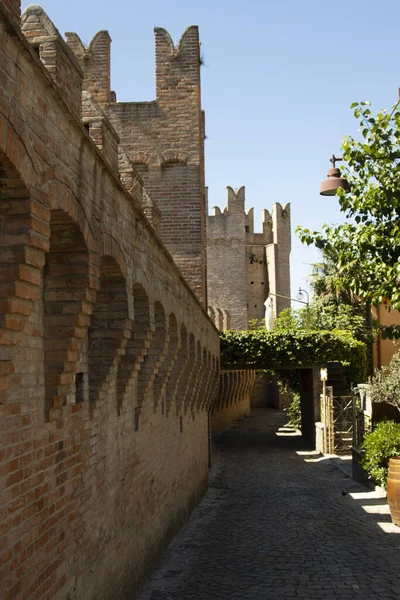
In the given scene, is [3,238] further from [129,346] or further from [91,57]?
[91,57]

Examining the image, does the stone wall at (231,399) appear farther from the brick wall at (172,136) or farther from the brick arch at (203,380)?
the brick arch at (203,380)

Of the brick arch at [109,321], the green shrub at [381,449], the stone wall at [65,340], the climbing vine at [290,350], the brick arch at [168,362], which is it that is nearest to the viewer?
the stone wall at [65,340]

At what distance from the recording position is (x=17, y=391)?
15.3 ft

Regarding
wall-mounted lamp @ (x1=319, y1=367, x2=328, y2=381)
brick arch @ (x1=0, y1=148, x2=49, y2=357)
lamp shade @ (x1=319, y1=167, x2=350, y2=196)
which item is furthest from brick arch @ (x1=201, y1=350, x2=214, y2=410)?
brick arch @ (x1=0, y1=148, x2=49, y2=357)

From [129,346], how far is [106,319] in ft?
3.83

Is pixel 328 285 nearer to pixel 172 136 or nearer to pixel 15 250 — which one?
pixel 172 136

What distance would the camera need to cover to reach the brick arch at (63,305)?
5297mm

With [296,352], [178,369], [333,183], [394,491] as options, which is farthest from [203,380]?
[296,352]

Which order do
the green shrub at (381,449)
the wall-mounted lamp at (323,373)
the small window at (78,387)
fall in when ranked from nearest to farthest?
the small window at (78,387) < the green shrub at (381,449) < the wall-mounted lamp at (323,373)

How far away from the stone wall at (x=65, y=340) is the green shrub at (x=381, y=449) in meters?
6.77

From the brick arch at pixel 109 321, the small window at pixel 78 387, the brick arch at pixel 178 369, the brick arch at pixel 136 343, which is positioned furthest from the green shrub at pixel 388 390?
the small window at pixel 78 387

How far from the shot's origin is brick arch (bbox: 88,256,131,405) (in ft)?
22.5

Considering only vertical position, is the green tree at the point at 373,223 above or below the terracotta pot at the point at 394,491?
above

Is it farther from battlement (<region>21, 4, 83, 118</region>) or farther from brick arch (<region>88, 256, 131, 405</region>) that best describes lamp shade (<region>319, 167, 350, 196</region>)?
battlement (<region>21, 4, 83, 118</region>)
